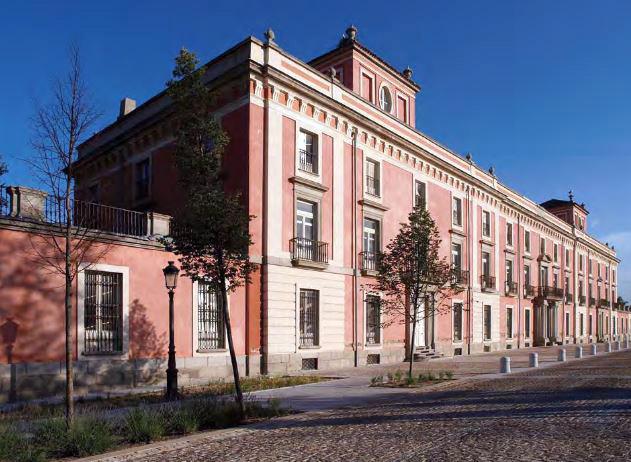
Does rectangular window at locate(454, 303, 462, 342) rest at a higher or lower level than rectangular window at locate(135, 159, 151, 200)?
lower

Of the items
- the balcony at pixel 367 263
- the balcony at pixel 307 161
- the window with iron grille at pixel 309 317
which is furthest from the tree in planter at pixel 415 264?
the balcony at pixel 367 263

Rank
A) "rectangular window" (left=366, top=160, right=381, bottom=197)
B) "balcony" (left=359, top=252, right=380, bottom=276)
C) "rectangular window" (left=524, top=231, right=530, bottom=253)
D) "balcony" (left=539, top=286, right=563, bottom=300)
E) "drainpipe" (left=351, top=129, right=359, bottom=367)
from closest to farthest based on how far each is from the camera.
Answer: "drainpipe" (left=351, top=129, right=359, bottom=367)
"balcony" (left=359, top=252, right=380, bottom=276)
"rectangular window" (left=366, top=160, right=381, bottom=197)
"rectangular window" (left=524, top=231, right=530, bottom=253)
"balcony" (left=539, top=286, right=563, bottom=300)

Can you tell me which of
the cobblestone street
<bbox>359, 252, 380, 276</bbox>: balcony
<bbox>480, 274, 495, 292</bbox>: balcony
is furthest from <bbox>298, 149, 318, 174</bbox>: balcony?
<bbox>480, 274, 495, 292</bbox>: balcony

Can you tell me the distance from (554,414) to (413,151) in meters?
18.2

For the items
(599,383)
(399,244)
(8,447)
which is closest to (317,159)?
(399,244)

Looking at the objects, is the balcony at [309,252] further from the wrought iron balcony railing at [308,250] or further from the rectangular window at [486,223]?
the rectangular window at [486,223]

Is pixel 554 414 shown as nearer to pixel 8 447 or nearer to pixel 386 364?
pixel 8 447

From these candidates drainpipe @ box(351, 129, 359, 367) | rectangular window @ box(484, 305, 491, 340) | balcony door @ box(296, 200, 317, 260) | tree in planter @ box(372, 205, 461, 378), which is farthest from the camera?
rectangular window @ box(484, 305, 491, 340)

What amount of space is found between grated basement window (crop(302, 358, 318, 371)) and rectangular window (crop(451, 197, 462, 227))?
13769 millimetres

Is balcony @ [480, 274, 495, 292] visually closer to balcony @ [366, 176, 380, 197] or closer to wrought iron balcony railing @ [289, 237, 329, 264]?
balcony @ [366, 176, 380, 197]

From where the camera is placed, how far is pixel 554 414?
10367mm

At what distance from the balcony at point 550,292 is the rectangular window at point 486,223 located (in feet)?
32.8

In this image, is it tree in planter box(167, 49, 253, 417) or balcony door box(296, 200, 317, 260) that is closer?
tree in planter box(167, 49, 253, 417)

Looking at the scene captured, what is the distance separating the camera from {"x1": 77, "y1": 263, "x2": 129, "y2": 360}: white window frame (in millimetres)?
13922
